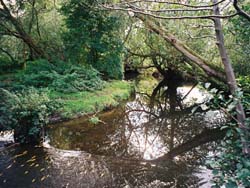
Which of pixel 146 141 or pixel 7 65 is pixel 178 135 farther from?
pixel 7 65

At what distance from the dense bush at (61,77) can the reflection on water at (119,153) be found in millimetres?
2018

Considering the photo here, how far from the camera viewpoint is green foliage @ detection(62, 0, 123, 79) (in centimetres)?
1404

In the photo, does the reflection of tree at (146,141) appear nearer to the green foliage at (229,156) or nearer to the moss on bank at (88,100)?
the moss on bank at (88,100)

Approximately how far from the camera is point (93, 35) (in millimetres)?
14461

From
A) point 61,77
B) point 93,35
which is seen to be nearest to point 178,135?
point 61,77

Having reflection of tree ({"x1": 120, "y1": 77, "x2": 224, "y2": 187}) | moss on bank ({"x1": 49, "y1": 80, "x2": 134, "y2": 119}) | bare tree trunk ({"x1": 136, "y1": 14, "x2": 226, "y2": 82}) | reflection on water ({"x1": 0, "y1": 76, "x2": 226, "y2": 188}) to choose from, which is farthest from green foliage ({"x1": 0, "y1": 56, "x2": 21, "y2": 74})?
bare tree trunk ({"x1": 136, "y1": 14, "x2": 226, "y2": 82})

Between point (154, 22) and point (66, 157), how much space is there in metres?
5.39

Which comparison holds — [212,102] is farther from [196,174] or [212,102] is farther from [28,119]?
[28,119]

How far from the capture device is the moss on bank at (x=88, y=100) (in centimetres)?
1056

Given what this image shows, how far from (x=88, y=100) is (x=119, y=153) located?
15.0 feet

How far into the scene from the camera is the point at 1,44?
18.2 metres

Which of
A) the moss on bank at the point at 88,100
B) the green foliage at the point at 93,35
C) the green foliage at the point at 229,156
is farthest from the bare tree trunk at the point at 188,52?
the green foliage at the point at 93,35

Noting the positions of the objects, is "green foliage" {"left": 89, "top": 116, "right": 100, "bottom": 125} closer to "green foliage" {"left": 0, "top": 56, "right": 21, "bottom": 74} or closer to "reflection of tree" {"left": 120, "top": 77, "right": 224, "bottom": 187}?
"reflection of tree" {"left": 120, "top": 77, "right": 224, "bottom": 187}

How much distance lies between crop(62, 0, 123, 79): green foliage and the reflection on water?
14.2ft
